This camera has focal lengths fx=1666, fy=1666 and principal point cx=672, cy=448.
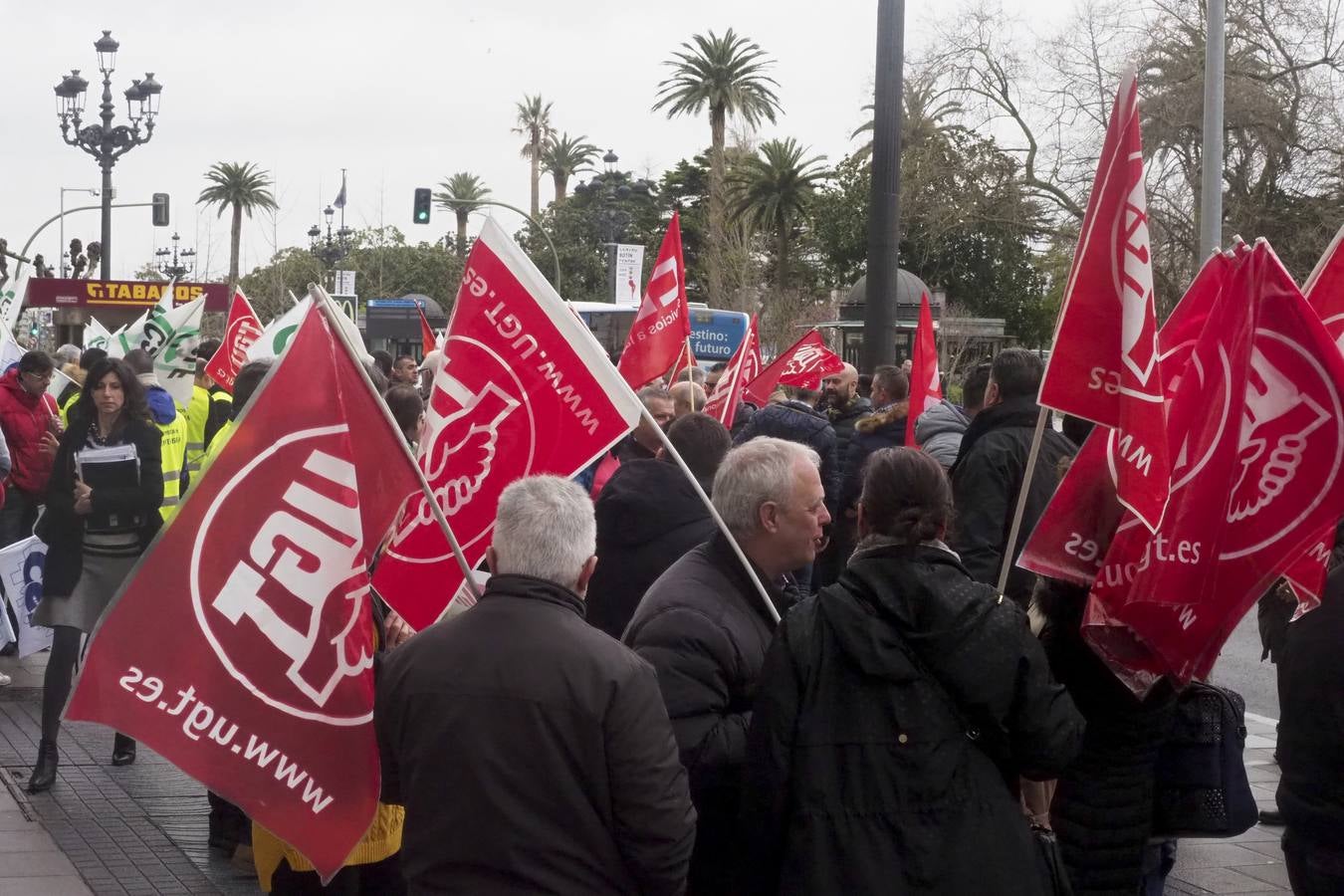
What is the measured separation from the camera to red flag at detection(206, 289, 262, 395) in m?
11.7

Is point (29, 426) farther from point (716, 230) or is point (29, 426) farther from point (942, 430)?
point (716, 230)

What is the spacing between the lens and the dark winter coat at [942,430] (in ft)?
26.3

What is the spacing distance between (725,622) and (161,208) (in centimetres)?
3634

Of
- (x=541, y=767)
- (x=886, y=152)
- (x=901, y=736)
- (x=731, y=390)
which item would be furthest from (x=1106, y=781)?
(x=886, y=152)

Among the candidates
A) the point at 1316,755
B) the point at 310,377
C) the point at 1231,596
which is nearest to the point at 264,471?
the point at 310,377

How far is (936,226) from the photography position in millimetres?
36906

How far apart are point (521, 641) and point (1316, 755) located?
192 cm

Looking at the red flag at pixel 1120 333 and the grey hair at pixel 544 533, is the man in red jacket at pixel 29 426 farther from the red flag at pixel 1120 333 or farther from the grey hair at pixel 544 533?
the red flag at pixel 1120 333

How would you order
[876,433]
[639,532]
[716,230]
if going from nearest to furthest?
[639,532] < [876,433] < [716,230]

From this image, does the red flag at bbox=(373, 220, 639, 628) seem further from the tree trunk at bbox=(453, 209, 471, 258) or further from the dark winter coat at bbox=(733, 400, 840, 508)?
the tree trunk at bbox=(453, 209, 471, 258)

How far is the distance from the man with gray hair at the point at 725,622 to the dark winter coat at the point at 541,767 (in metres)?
0.38

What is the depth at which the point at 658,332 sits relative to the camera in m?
10.1

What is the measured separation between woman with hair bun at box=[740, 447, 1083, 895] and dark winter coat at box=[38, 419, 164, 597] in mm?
5003

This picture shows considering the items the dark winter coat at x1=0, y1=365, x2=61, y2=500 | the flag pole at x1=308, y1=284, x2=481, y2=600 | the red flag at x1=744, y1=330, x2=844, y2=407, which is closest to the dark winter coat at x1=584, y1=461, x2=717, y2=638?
the flag pole at x1=308, y1=284, x2=481, y2=600
